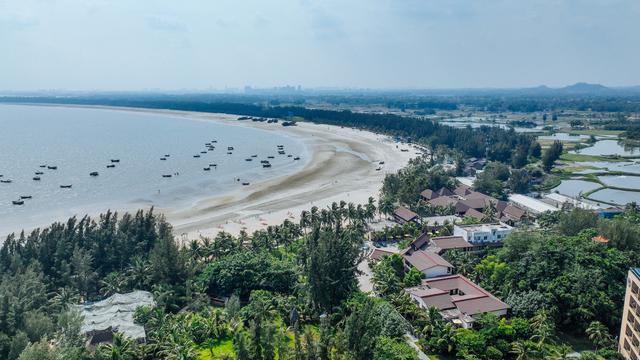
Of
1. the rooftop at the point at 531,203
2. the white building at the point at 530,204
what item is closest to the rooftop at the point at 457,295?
the white building at the point at 530,204

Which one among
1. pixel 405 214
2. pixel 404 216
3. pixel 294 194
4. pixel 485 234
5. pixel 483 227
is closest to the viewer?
pixel 485 234

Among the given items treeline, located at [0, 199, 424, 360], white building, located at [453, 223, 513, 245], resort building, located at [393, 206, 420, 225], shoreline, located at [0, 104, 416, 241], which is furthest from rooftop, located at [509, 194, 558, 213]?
treeline, located at [0, 199, 424, 360]

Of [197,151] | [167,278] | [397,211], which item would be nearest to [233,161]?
[197,151]

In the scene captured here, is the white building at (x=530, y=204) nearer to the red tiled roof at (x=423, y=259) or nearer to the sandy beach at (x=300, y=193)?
the sandy beach at (x=300, y=193)

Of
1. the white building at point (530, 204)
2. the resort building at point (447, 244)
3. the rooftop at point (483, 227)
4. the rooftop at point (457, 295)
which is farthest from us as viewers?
the white building at point (530, 204)

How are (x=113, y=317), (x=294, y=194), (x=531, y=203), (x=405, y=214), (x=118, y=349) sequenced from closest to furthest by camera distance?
(x=118, y=349), (x=113, y=317), (x=405, y=214), (x=531, y=203), (x=294, y=194)

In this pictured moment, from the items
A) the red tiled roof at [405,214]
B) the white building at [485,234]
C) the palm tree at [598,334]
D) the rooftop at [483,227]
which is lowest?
the palm tree at [598,334]

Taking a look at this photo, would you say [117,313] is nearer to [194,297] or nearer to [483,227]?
[194,297]

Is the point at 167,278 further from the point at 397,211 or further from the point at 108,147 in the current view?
the point at 108,147

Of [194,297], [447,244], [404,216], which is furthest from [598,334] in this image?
[404,216]
